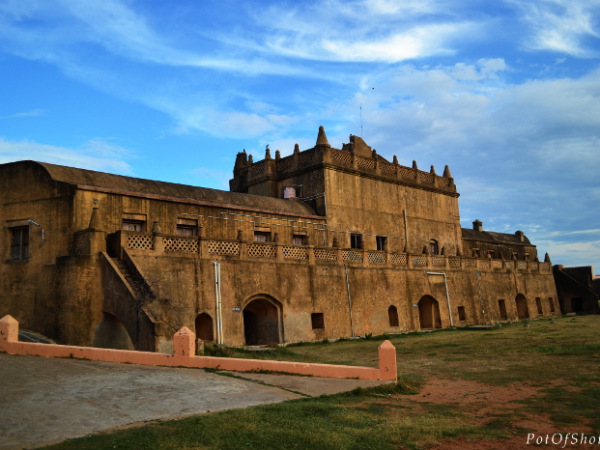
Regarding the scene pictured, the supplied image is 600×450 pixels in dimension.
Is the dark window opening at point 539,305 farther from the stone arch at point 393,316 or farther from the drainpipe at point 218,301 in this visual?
the drainpipe at point 218,301

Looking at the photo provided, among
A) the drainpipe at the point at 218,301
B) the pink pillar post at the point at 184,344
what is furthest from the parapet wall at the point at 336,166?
the pink pillar post at the point at 184,344

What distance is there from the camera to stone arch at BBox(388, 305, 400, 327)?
25.1m

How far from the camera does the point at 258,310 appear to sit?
2078cm

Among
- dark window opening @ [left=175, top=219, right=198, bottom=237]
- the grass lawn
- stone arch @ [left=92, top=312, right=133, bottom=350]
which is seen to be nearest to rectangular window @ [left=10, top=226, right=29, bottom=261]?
stone arch @ [left=92, top=312, right=133, bottom=350]

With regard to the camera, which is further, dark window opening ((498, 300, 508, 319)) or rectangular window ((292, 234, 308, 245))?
dark window opening ((498, 300, 508, 319))

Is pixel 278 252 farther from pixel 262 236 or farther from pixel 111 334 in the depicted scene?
pixel 111 334

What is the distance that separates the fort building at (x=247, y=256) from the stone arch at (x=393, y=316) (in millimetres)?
50

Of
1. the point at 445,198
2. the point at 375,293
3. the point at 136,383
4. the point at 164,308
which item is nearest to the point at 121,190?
the point at 164,308

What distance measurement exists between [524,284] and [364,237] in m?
14.5

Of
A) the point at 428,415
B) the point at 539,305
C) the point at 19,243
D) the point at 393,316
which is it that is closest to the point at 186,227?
the point at 19,243

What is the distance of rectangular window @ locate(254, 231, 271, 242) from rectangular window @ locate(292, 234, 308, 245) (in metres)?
1.39

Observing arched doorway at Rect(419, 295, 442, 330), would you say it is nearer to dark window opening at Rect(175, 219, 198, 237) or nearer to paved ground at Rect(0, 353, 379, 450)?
dark window opening at Rect(175, 219, 198, 237)

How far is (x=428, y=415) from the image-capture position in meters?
8.66

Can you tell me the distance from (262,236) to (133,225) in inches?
226
